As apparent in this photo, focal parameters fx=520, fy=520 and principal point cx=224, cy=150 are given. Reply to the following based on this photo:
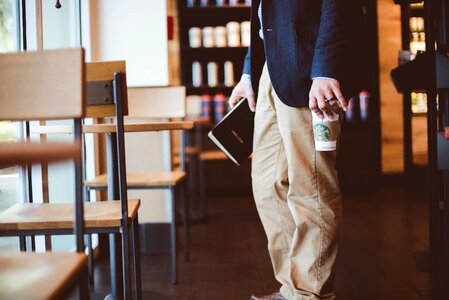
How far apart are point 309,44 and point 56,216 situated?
94cm

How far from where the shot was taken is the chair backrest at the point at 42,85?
41.7 inches

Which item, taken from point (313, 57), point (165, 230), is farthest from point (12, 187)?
point (313, 57)

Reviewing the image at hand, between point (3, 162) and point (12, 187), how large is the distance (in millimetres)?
1422

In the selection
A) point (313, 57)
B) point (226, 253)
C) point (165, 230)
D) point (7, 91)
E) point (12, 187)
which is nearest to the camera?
point (7, 91)

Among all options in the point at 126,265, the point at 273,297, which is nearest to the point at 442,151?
the point at 273,297

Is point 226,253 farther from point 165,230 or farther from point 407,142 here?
point 407,142

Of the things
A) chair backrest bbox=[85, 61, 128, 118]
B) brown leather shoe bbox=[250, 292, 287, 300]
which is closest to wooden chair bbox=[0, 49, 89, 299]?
chair backrest bbox=[85, 61, 128, 118]

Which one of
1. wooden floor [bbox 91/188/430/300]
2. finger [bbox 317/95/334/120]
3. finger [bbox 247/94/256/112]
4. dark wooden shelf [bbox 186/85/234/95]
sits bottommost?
wooden floor [bbox 91/188/430/300]

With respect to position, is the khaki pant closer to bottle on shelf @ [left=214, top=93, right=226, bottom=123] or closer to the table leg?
the table leg

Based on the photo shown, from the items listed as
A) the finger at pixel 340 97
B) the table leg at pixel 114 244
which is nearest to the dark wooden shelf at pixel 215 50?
the table leg at pixel 114 244

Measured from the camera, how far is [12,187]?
224cm

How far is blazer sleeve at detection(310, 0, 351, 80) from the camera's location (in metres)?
1.55

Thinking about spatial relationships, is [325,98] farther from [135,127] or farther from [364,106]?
[364,106]

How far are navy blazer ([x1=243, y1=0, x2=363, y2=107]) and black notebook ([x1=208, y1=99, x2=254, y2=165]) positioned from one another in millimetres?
381
